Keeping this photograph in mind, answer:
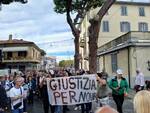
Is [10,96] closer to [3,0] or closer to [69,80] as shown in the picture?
[69,80]

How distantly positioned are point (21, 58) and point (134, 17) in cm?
3407

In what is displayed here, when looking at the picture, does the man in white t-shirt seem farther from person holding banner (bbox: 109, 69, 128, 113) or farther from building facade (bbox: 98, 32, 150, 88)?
building facade (bbox: 98, 32, 150, 88)

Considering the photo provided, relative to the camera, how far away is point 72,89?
52.0 feet

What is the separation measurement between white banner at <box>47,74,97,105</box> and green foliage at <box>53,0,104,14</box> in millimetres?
17340

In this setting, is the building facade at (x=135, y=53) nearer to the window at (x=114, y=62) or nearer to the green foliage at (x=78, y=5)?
the green foliage at (x=78, y=5)

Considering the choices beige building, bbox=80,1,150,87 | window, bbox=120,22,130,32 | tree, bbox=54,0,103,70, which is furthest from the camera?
window, bbox=120,22,130,32

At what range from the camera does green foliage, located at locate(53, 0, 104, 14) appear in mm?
33594

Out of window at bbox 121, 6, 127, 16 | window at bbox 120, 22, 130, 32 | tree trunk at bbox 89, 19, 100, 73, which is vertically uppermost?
window at bbox 121, 6, 127, 16

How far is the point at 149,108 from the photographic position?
13.8 feet

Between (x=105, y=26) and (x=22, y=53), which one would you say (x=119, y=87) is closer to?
(x=105, y=26)

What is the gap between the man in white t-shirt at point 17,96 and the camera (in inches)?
506

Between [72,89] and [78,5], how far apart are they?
21.6m

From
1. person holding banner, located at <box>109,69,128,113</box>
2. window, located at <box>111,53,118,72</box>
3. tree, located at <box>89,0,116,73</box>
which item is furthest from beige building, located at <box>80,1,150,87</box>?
person holding banner, located at <box>109,69,128,113</box>

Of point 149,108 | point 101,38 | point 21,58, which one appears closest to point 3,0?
point 149,108
